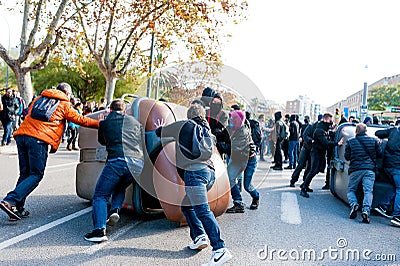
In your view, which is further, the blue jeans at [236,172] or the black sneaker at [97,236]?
the blue jeans at [236,172]

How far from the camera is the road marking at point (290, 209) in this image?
276 inches

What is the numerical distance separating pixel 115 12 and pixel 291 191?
16120mm

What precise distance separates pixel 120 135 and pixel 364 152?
4.30m

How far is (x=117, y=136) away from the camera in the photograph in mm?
5484

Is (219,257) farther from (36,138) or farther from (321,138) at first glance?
(321,138)

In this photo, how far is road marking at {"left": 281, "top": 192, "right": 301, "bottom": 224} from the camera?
7.02 meters

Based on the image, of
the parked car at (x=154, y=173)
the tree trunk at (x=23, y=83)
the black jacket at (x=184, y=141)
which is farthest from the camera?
the tree trunk at (x=23, y=83)

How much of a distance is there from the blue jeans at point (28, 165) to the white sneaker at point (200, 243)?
2.50 meters

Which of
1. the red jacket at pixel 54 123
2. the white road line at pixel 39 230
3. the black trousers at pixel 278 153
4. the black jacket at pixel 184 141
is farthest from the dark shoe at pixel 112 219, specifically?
the black trousers at pixel 278 153

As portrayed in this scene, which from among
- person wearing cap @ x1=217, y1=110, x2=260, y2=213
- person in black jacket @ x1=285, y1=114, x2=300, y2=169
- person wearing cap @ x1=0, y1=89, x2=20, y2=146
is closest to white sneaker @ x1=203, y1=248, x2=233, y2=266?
person wearing cap @ x1=217, y1=110, x2=260, y2=213

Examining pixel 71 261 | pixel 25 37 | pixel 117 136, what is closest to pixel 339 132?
pixel 117 136

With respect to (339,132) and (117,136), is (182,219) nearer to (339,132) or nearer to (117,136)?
(117,136)

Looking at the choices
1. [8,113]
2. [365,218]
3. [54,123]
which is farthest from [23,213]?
[8,113]

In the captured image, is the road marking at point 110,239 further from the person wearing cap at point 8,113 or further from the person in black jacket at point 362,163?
the person wearing cap at point 8,113
